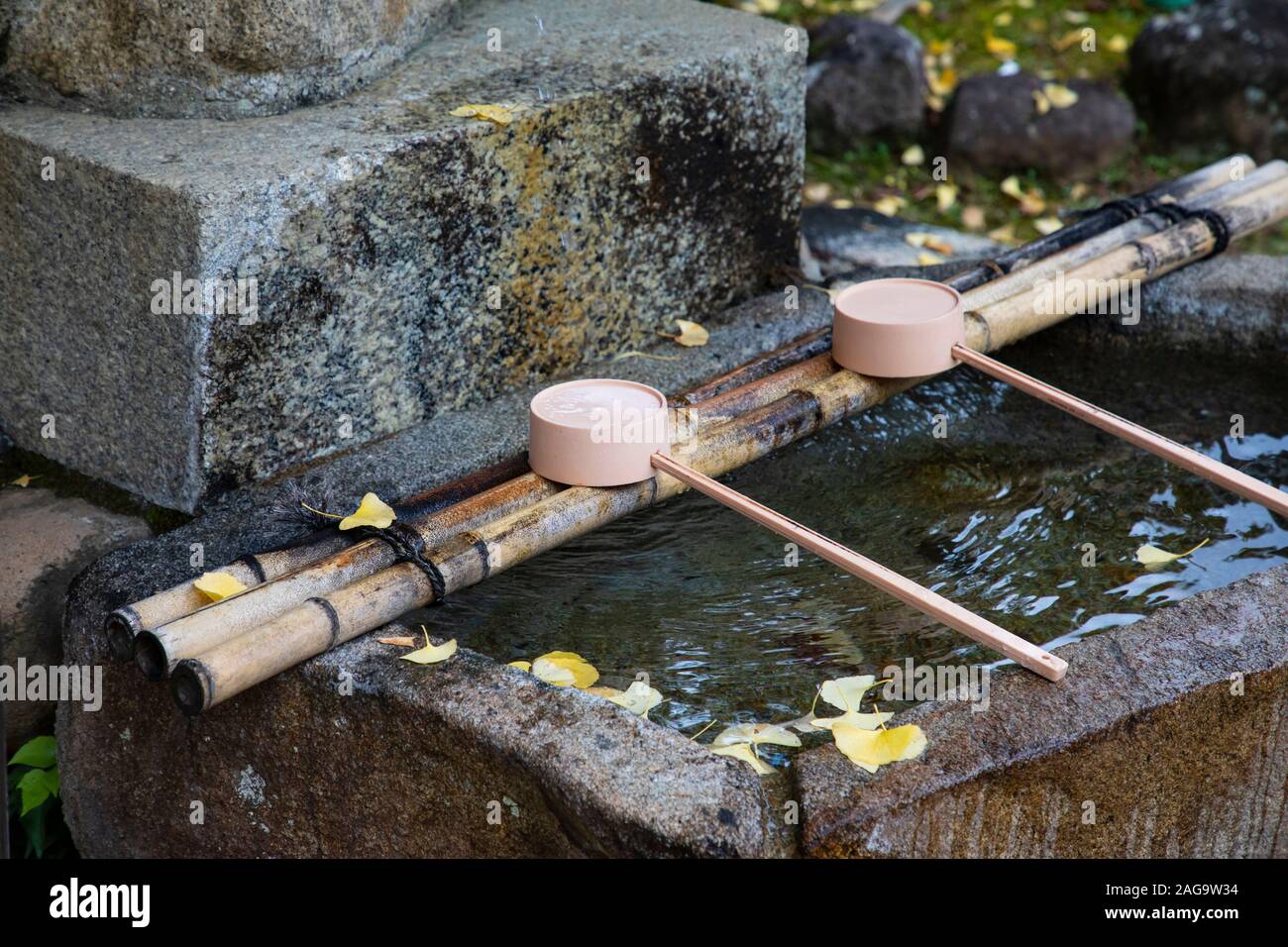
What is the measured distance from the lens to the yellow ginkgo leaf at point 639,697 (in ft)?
8.24

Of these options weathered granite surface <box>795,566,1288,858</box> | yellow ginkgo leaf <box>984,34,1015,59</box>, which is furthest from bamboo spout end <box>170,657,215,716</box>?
yellow ginkgo leaf <box>984,34,1015,59</box>

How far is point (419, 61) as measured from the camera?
11.4 feet

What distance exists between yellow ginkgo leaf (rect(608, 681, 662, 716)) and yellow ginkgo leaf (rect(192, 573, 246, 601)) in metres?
0.67

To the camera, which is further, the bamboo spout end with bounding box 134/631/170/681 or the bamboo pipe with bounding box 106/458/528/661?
the bamboo pipe with bounding box 106/458/528/661

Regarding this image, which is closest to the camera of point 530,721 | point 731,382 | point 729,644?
point 530,721

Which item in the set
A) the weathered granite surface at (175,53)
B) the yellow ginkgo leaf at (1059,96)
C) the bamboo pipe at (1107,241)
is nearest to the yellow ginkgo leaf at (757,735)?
the bamboo pipe at (1107,241)

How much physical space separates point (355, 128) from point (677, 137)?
0.84 meters

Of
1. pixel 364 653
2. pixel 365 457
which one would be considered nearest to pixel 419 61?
pixel 365 457

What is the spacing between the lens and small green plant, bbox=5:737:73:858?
Answer: 9.98 ft

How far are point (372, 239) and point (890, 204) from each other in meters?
3.67

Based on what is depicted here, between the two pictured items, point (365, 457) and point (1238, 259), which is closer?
point (365, 457)

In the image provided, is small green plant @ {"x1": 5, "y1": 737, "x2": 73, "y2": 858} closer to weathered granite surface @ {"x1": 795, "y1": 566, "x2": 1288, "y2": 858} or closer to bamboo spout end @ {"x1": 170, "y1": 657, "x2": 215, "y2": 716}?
bamboo spout end @ {"x1": 170, "y1": 657, "x2": 215, "y2": 716}
